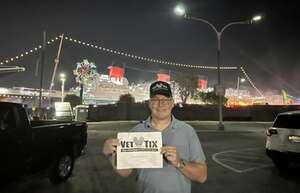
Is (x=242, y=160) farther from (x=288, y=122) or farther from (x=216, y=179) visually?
(x=216, y=179)

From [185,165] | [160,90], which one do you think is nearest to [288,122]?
[160,90]

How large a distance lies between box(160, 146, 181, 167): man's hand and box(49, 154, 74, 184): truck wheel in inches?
232

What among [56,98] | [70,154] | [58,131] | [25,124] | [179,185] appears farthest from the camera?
[56,98]

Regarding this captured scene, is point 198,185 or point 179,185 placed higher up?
point 179,185

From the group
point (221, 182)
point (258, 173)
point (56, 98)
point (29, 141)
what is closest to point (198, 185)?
point (221, 182)

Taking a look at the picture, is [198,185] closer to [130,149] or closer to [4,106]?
[4,106]

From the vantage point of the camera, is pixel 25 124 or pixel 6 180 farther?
pixel 25 124

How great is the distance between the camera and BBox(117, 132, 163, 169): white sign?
2.99m

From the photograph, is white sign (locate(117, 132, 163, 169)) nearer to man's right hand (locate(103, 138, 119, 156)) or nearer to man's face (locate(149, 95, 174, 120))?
man's right hand (locate(103, 138, 119, 156))

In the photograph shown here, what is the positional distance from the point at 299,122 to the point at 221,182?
3.22 metres

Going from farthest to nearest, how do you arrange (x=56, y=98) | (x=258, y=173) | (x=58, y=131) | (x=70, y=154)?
1. (x=56, y=98)
2. (x=258, y=173)
3. (x=70, y=154)
4. (x=58, y=131)

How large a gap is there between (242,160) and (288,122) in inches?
105

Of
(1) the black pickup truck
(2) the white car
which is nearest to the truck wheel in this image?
(1) the black pickup truck

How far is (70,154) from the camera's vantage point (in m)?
8.95
